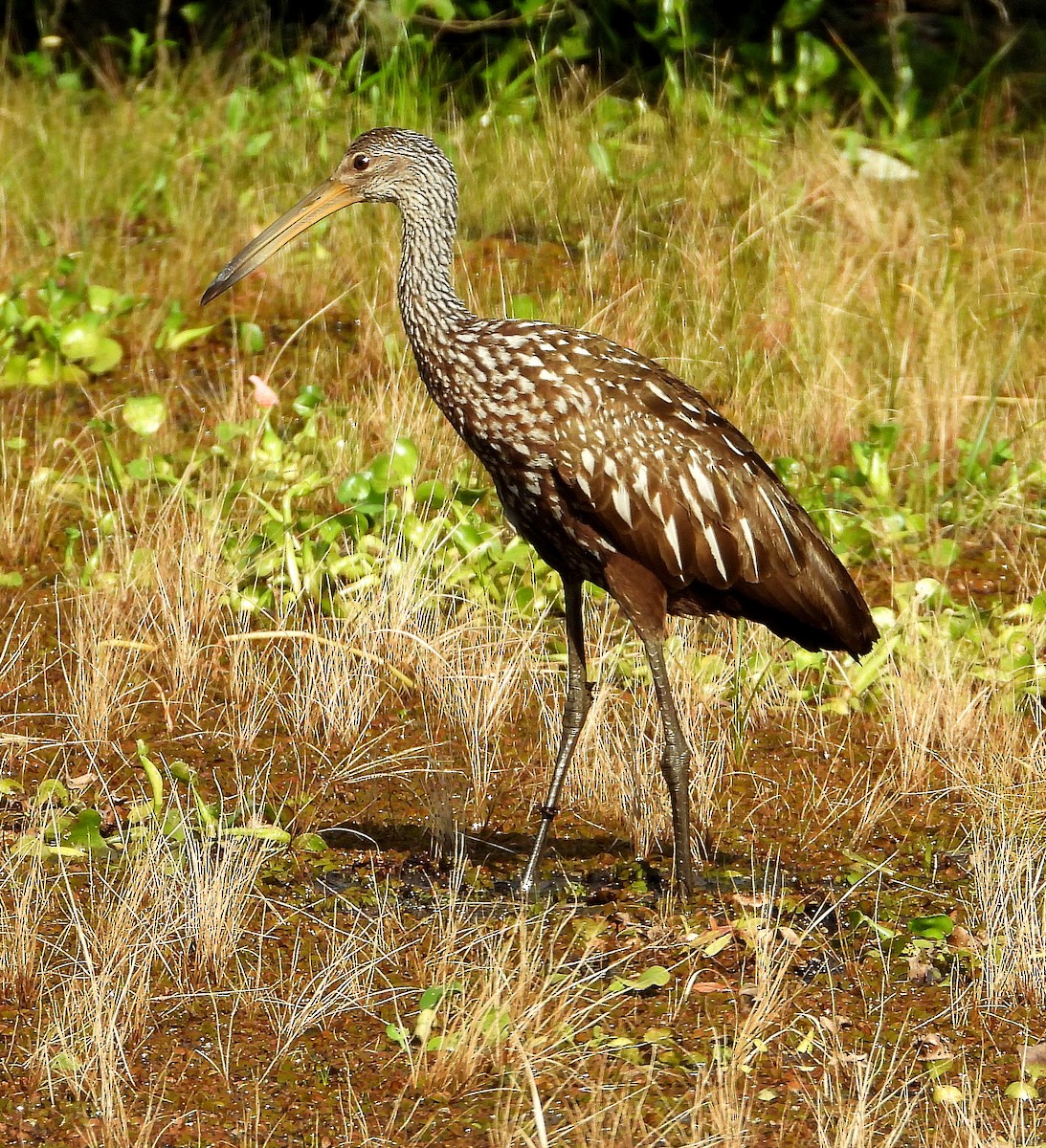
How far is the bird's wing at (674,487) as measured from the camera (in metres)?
4.49

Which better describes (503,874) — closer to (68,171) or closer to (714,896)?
(714,896)

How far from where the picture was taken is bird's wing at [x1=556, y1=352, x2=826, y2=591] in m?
4.49

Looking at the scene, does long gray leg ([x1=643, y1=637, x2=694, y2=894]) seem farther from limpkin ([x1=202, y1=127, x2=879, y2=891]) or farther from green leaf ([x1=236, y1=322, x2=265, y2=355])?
green leaf ([x1=236, y1=322, x2=265, y2=355])

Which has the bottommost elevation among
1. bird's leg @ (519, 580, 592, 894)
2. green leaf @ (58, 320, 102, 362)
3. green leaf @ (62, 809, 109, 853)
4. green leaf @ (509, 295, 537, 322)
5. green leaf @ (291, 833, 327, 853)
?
green leaf @ (291, 833, 327, 853)

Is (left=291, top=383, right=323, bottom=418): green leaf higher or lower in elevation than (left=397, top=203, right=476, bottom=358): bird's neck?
lower

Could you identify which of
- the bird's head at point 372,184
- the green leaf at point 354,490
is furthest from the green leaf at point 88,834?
the green leaf at point 354,490

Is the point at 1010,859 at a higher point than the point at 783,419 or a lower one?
Result: lower

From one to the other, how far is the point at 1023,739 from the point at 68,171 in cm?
548

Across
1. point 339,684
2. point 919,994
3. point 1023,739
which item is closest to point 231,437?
point 339,684

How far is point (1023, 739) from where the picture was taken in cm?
533

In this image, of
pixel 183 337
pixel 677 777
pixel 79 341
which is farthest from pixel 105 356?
pixel 677 777

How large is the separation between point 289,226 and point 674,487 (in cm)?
133

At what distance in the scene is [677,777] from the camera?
15.6 feet

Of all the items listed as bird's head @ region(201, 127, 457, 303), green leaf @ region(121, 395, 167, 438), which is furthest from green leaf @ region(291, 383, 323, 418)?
bird's head @ region(201, 127, 457, 303)
